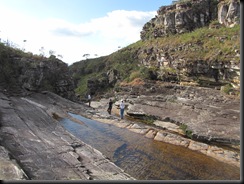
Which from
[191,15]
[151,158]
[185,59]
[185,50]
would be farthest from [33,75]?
[191,15]

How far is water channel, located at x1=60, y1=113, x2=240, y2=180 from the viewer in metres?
11.3

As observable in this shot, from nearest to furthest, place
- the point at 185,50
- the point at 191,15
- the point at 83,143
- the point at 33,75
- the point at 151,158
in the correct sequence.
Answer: the point at 151,158, the point at 83,143, the point at 33,75, the point at 185,50, the point at 191,15

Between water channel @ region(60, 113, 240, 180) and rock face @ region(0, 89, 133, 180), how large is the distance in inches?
50.5

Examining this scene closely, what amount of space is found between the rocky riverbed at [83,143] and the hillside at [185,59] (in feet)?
13.7

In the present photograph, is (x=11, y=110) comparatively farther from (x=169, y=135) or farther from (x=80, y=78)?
(x=80, y=78)

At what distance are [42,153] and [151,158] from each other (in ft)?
18.8

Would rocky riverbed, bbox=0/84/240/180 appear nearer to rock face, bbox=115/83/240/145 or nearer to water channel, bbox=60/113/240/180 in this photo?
rock face, bbox=115/83/240/145

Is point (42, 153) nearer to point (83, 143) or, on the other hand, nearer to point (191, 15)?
point (83, 143)

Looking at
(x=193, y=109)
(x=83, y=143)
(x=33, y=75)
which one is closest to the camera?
(x=83, y=143)

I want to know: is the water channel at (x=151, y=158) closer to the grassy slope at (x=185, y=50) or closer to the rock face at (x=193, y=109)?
the rock face at (x=193, y=109)

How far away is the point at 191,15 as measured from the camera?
146ft

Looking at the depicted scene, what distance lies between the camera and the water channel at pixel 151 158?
446 inches

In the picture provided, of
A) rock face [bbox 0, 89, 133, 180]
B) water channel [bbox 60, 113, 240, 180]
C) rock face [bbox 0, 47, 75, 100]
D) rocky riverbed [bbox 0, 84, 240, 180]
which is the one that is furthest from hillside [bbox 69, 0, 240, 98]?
rock face [bbox 0, 89, 133, 180]

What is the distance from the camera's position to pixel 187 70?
33.1m
